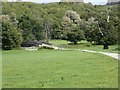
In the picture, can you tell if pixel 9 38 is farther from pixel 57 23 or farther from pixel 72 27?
pixel 57 23

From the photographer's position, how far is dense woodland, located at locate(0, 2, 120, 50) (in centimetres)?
5266

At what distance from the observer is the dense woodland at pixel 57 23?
52.7 metres

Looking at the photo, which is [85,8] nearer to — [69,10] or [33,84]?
[69,10]

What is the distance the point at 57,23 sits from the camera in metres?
89.4

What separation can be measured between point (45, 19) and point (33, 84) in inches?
3094

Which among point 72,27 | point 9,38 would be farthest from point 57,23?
point 9,38

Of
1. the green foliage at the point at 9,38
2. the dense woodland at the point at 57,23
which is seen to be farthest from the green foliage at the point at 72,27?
the green foliage at the point at 9,38

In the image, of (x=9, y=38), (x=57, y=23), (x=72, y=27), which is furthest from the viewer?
(x=57, y=23)

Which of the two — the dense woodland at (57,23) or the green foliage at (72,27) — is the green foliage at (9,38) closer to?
the dense woodland at (57,23)

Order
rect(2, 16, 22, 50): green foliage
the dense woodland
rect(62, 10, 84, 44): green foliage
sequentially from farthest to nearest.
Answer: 1. rect(62, 10, 84, 44): green foliage
2. the dense woodland
3. rect(2, 16, 22, 50): green foliage

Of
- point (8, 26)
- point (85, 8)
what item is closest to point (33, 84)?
point (8, 26)

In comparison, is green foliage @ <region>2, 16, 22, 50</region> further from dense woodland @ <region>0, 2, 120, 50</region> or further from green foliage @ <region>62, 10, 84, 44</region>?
green foliage @ <region>62, 10, 84, 44</region>

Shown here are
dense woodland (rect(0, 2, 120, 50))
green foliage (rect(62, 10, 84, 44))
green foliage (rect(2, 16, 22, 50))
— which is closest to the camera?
green foliage (rect(2, 16, 22, 50))

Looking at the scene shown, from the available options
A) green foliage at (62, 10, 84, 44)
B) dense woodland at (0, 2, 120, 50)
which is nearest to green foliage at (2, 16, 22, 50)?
dense woodland at (0, 2, 120, 50)
